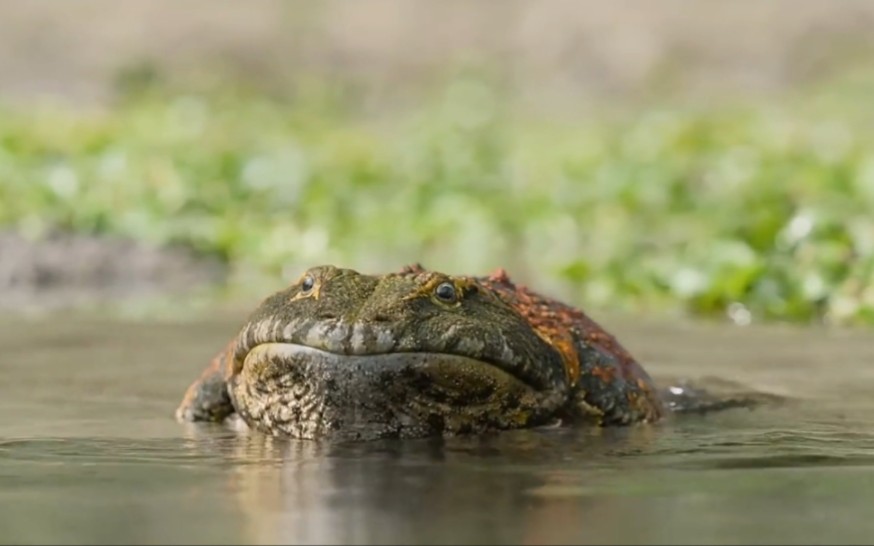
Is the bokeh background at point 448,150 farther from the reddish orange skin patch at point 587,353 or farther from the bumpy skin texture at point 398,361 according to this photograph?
the bumpy skin texture at point 398,361

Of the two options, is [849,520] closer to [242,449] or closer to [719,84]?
[242,449]

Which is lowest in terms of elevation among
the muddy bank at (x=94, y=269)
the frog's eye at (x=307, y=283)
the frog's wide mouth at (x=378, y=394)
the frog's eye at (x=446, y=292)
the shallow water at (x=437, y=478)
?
the shallow water at (x=437, y=478)

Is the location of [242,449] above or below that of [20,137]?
below

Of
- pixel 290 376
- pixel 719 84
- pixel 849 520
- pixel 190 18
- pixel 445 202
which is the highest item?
pixel 190 18

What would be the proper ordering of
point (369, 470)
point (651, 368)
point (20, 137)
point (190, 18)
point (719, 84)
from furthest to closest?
point (190, 18) → point (719, 84) → point (20, 137) → point (651, 368) → point (369, 470)

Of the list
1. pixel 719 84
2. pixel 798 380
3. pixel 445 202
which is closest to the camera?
pixel 798 380

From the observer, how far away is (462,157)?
54.9ft

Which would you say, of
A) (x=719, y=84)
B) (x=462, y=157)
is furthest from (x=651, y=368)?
(x=719, y=84)

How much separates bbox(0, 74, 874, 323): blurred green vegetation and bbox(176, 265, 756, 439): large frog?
3996 mm

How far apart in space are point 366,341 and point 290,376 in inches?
12.4

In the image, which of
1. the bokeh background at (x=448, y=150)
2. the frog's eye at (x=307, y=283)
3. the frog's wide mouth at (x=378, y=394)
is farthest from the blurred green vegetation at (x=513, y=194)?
the frog's eye at (x=307, y=283)

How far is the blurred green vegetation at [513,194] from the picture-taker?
33.9ft

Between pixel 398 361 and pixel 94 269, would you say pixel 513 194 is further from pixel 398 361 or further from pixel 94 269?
pixel 398 361

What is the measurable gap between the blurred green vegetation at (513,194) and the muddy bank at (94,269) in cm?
24
